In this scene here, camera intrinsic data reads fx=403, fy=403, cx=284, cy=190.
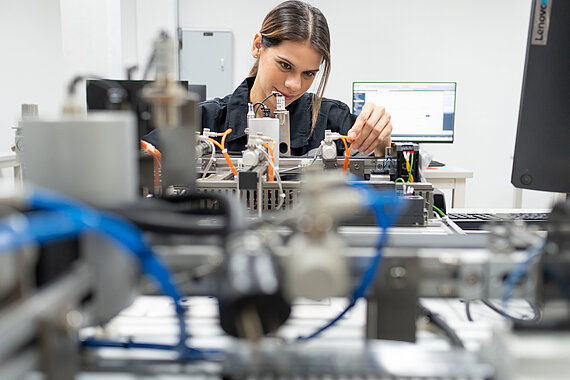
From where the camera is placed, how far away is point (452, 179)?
8.02ft

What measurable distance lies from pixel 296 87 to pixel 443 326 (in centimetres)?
151

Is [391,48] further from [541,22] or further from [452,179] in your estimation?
[541,22]

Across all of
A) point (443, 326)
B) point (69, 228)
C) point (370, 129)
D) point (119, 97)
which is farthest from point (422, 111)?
point (69, 228)

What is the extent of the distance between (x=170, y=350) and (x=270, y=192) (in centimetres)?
63

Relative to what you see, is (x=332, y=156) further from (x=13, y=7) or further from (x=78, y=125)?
(x=13, y=7)

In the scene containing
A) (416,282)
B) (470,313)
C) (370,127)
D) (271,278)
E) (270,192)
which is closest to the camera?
(271,278)

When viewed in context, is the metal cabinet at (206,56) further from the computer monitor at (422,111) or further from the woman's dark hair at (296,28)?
the woman's dark hair at (296,28)

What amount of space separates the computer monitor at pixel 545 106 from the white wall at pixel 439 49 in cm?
311

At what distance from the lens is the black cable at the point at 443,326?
48 cm

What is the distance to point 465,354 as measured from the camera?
14.1 inches

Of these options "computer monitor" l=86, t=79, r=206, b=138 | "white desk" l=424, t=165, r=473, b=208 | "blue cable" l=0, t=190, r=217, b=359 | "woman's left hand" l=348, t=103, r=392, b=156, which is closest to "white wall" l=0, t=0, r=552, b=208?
"white desk" l=424, t=165, r=473, b=208

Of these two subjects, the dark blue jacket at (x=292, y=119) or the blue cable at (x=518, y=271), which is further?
the dark blue jacket at (x=292, y=119)

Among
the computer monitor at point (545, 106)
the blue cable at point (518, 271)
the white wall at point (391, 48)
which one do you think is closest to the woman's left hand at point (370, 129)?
the computer monitor at point (545, 106)

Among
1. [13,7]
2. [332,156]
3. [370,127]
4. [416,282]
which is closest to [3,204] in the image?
[416,282]
